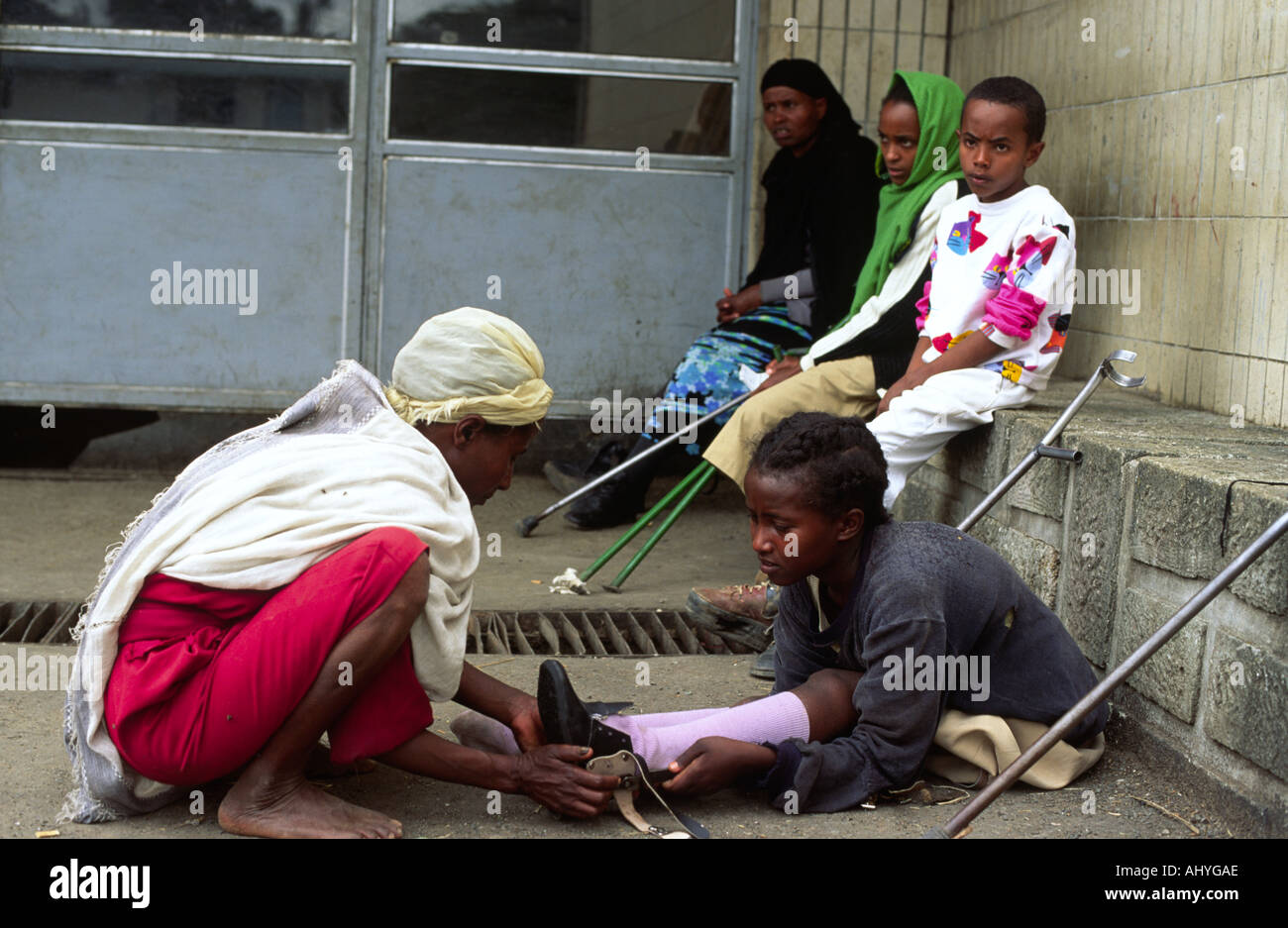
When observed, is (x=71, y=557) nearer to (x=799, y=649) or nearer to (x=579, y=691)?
(x=579, y=691)

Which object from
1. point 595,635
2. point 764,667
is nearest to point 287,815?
point 764,667

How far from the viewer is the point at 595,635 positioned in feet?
13.8

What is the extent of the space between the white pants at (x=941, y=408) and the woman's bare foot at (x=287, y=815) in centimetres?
192

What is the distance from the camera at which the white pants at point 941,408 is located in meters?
3.92

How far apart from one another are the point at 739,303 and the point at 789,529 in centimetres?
293

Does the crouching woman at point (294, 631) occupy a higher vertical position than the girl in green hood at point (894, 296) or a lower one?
lower

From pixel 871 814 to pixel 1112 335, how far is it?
7.42 ft

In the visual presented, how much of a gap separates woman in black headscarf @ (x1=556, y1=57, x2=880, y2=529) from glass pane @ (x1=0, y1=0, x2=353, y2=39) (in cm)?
195

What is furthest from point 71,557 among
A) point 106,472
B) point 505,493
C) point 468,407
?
point 468,407

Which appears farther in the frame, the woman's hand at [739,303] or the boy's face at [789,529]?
the woman's hand at [739,303]

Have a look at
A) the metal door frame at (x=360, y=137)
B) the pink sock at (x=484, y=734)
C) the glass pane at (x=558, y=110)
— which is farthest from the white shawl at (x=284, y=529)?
the glass pane at (x=558, y=110)

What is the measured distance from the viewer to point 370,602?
2.45 metres

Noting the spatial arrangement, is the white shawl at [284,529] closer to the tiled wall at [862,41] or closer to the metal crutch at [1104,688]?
the metal crutch at [1104,688]

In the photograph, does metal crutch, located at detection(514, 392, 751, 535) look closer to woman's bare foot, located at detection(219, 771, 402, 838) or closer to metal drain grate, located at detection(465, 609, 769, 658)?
metal drain grate, located at detection(465, 609, 769, 658)
